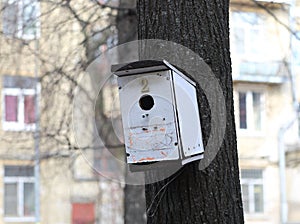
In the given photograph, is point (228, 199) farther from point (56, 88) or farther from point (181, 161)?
point (56, 88)

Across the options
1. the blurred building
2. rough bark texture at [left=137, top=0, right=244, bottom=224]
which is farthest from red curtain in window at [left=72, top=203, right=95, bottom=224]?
rough bark texture at [left=137, top=0, right=244, bottom=224]

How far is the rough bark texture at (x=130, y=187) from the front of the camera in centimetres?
968

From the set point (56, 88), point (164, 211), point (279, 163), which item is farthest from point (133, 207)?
point (279, 163)

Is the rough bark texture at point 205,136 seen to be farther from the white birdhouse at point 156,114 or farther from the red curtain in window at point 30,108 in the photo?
the red curtain in window at point 30,108

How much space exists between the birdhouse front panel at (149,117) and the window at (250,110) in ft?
54.8

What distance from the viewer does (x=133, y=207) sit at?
9.89 m

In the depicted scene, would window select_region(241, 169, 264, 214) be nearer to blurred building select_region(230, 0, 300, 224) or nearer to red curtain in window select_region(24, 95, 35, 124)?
blurred building select_region(230, 0, 300, 224)

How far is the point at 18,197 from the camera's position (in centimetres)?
1950

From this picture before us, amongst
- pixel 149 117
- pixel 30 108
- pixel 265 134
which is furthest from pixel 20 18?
pixel 265 134

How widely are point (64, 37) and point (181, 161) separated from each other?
283 inches

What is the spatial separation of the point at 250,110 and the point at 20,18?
11083mm

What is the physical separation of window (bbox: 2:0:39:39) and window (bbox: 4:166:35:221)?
8.86 meters

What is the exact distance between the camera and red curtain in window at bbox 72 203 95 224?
19.5 metres

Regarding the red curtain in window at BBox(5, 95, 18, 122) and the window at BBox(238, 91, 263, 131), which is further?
the window at BBox(238, 91, 263, 131)
